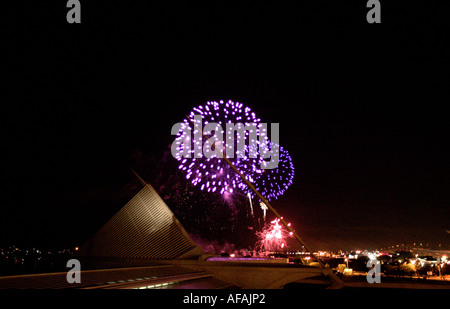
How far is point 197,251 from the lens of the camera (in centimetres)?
1916

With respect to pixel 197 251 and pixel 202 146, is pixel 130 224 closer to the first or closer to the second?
pixel 197 251

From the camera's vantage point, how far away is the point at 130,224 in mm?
21844

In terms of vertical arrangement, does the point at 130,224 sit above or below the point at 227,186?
below
